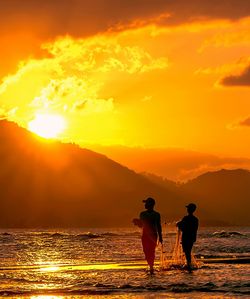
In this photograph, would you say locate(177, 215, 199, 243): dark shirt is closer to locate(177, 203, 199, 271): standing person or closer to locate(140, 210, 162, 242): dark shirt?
locate(177, 203, 199, 271): standing person

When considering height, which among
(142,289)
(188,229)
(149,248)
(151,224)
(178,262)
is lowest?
(142,289)

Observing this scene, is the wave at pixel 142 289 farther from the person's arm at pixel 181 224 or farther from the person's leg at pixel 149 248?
the person's arm at pixel 181 224

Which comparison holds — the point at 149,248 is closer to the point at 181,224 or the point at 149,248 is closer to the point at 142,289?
the point at 181,224

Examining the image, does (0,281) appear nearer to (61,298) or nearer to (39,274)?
(39,274)

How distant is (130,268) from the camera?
25.6 meters

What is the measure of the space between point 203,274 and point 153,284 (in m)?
3.29

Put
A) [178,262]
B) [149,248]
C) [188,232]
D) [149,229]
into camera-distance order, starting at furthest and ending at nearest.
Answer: [178,262]
[188,232]
[149,229]
[149,248]

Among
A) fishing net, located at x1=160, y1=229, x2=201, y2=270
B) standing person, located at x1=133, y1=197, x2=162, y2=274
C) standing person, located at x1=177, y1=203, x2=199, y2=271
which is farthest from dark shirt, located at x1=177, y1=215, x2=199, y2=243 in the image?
standing person, located at x1=133, y1=197, x2=162, y2=274

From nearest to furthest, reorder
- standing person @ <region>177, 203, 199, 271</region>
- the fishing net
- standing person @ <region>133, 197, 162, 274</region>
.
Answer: standing person @ <region>133, 197, 162, 274</region>, standing person @ <region>177, 203, 199, 271</region>, the fishing net

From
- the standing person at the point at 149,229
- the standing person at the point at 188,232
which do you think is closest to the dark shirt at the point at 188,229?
the standing person at the point at 188,232

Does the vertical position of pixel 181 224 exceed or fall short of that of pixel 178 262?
it exceeds it

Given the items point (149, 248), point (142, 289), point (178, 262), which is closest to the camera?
point (142, 289)

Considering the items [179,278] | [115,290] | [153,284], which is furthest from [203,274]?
[115,290]

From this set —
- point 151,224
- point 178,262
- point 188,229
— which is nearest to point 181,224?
point 188,229
